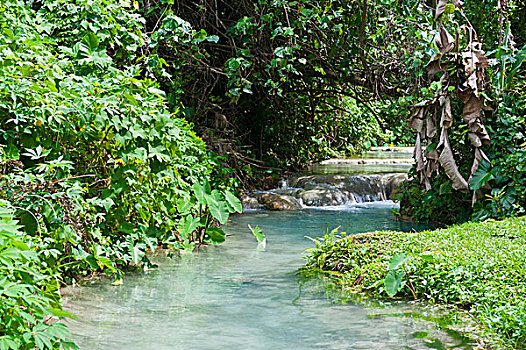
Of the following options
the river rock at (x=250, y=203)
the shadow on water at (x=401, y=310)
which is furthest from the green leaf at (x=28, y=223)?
the river rock at (x=250, y=203)

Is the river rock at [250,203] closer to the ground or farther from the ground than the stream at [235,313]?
farther from the ground

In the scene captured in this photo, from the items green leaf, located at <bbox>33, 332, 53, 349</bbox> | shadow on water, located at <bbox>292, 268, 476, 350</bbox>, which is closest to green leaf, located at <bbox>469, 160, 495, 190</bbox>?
shadow on water, located at <bbox>292, 268, 476, 350</bbox>

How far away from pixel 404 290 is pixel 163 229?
280cm

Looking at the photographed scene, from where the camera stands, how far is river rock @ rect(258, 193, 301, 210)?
1105 cm

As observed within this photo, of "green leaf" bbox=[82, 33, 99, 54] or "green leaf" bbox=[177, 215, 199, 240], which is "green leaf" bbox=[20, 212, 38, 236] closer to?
"green leaf" bbox=[82, 33, 99, 54]

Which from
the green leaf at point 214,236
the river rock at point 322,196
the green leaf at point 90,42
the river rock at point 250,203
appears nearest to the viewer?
the green leaf at point 90,42

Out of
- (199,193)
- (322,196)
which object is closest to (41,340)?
(199,193)

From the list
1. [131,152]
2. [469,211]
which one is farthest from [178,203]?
[469,211]

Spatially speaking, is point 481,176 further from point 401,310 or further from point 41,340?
point 41,340

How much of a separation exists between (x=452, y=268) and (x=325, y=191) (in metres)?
7.47

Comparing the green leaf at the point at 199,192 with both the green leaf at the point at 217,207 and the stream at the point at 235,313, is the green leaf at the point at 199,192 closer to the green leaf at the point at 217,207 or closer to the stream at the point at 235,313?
the green leaf at the point at 217,207

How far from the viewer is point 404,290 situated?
4.71 metres

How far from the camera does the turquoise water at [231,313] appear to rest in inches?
149

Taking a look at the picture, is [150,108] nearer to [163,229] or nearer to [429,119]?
[163,229]
